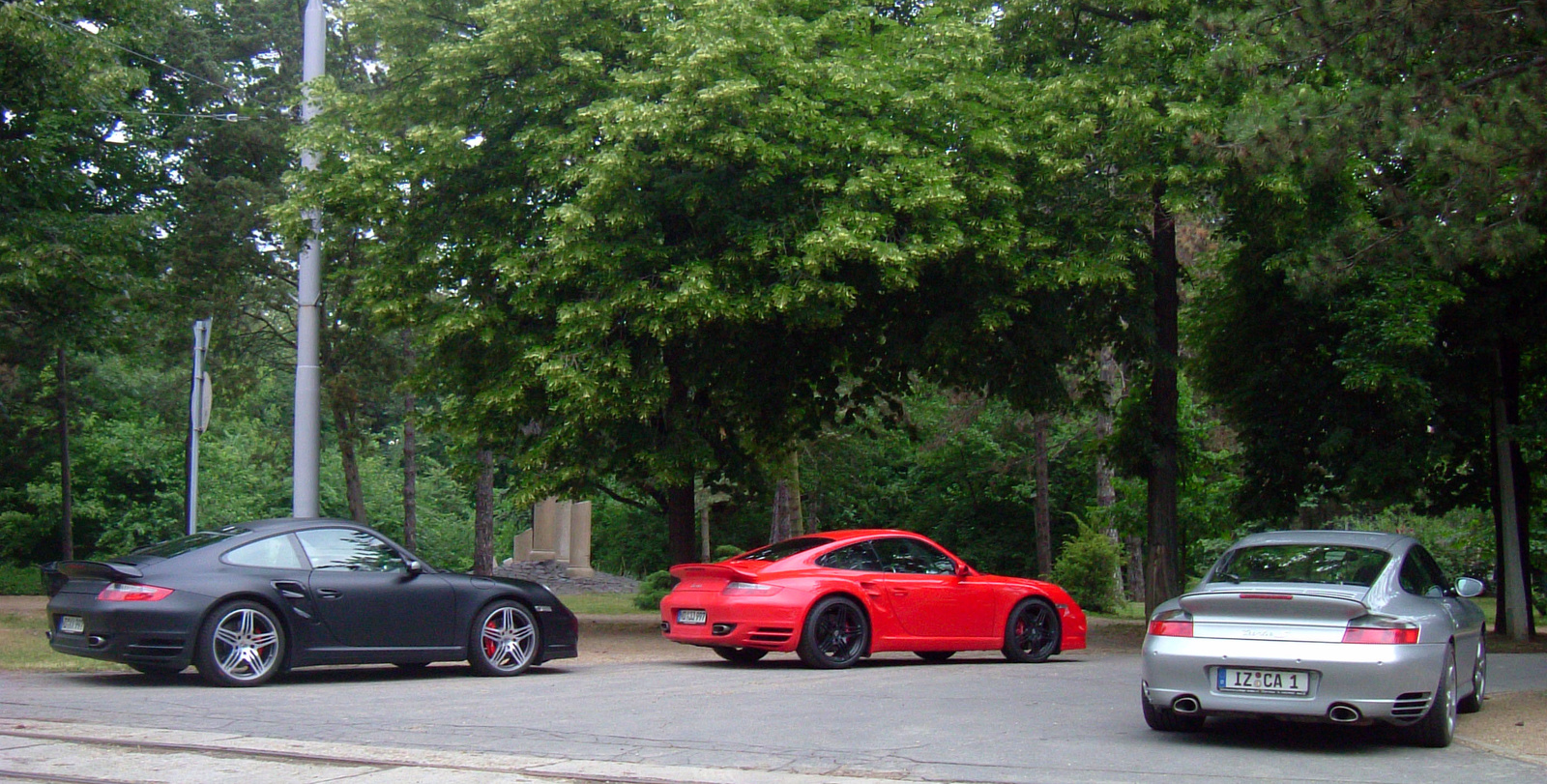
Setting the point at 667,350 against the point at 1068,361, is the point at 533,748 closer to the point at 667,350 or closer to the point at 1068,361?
the point at 667,350

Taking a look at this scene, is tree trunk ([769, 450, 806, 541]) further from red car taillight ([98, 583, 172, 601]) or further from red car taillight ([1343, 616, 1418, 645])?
red car taillight ([1343, 616, 1418, 645])

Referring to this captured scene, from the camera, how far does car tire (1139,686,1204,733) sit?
8578mm

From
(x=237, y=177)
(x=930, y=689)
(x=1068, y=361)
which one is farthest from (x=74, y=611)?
(x=237, y=177)

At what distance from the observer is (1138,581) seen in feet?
113

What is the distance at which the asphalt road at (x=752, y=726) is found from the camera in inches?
286

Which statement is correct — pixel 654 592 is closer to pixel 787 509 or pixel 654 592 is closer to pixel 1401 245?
pixel 787 509

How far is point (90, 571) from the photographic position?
10305mm

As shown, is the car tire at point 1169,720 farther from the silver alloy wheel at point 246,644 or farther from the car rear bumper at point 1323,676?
the silver alloy wheel at point 246,644

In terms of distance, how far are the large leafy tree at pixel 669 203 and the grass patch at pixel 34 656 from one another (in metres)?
5.19

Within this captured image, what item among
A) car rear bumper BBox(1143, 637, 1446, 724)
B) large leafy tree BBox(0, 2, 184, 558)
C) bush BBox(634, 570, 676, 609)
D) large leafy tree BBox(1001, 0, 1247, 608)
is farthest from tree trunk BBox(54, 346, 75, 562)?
car rear bumper BBox(1143, 637, 1446, 724)

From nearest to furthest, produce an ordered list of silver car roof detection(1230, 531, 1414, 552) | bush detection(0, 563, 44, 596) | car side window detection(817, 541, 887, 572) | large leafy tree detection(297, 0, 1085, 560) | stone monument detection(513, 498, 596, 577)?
silver car roof detection(1230, 531, 1414, 552) → car side window detection(817, 541, 887, 572) → large leafy tree detection(297, 0, 1085, 560) → bush detection(0, 563, 44, 596) → stone monument detection(513, 498, 596, 577)

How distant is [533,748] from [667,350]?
1022cm

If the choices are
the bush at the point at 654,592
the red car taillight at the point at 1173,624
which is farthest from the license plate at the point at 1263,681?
the bush at the point at 654,592

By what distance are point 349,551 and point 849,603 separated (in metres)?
4.69
